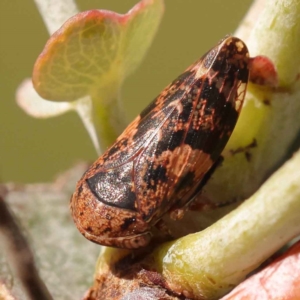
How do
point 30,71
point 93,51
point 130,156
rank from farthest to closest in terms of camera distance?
point 30,71
point 130,156
point 93,51

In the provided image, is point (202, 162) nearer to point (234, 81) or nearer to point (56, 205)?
point (234, 81)

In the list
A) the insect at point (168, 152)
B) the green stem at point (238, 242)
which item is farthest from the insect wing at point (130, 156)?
the green stem at point (238, 242)

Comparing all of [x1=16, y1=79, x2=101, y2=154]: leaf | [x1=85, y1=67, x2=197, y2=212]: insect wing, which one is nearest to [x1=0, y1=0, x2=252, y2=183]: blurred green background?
[x1=16, y1=79, x2=101, y2=154]: leaf

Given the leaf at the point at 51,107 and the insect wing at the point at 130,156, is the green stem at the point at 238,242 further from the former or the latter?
the leaf at the point at 51,107

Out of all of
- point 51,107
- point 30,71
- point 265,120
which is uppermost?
point 265,120

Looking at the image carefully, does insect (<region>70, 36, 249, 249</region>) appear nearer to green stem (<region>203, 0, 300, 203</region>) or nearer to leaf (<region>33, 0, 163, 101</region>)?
green stem (<region>203, 0, 300, 203</region>)

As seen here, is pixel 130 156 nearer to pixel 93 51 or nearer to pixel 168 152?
pixel 168 152

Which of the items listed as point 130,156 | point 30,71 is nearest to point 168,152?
point 130,156
